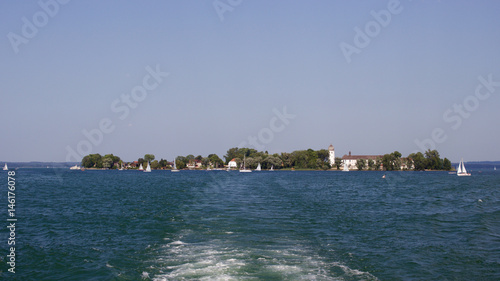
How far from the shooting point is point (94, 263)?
14.2 meters

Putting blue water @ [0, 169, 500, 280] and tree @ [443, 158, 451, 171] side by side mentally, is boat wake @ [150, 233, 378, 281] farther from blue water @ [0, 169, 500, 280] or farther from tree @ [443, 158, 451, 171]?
tree @ [443, 158, 451, 171]

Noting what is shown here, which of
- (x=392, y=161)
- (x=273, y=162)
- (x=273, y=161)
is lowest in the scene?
(x=273, y=162)

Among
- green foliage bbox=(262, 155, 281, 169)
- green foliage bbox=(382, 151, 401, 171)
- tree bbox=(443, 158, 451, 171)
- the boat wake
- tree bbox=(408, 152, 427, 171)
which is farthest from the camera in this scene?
green foliage bbox=(262, 155, 281, 169)

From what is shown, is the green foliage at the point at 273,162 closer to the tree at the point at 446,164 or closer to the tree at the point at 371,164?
the tree at the point at 371,164

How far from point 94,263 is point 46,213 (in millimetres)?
16049

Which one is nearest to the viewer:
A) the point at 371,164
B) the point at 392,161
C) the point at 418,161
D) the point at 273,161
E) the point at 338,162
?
the point at 392,161

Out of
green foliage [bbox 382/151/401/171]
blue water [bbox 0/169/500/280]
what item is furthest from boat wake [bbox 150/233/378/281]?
green foliage [bbox 382/151/401/171]

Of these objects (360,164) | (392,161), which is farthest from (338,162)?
(392,161)

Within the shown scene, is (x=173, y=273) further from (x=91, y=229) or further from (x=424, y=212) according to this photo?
(x=424, y=212)

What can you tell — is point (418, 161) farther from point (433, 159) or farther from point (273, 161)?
point (273, 161)

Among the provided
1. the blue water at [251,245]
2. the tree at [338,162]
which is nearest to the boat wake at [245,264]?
the blue water at [251,245]

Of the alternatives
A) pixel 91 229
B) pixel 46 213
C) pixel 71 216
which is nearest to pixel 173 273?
pixel 91 229

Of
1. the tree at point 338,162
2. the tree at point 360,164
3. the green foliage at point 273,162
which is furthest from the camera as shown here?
the tree at point 338,162

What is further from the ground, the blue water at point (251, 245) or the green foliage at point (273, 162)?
the green foliage at point (273, 162)
